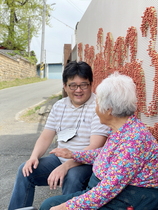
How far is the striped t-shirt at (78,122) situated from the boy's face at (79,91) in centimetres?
5

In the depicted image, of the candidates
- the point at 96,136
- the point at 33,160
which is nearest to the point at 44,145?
the point at 33,160

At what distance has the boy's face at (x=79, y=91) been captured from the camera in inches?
96.0

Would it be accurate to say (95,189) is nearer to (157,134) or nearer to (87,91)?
(157,134)

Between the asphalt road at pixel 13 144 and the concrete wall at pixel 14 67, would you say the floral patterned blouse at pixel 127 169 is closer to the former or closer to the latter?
the asphalt road at pixel 13 144

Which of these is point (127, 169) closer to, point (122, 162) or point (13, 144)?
point (122, 162)

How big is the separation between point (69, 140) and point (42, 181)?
40 centimetres

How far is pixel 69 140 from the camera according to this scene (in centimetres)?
240

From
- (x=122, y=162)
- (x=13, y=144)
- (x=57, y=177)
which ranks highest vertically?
(x=122, y=162)

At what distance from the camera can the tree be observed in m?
24.3

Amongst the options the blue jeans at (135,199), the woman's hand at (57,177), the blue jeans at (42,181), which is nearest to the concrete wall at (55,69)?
the blue jeans at (42,181)

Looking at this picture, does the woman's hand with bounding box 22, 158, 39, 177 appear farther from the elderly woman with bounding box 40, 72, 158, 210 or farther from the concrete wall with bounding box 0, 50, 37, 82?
the concrete wall with bounding box 0, 50, 37, 82

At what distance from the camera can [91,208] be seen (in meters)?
1.55

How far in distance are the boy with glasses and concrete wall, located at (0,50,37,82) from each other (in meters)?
17.9

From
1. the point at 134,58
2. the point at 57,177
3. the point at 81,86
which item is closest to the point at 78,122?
the point at 81,86
